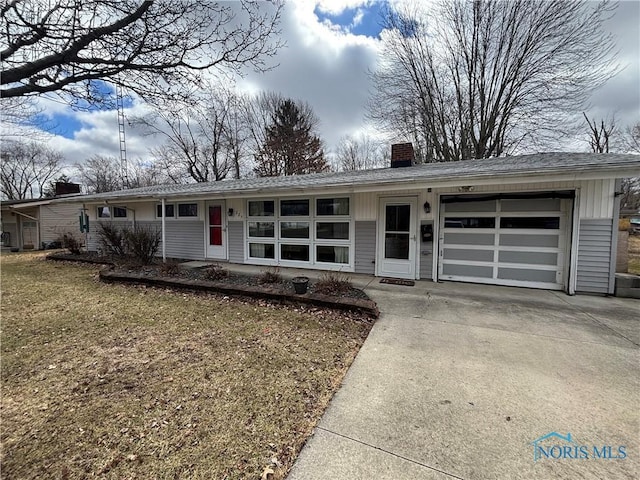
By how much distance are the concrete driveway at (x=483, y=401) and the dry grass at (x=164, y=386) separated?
1.09 feet

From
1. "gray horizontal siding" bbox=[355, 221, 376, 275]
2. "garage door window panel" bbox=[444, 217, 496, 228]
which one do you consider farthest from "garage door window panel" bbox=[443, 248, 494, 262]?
"gray horizontal siding" bbox=[355, 221, 376, 275]

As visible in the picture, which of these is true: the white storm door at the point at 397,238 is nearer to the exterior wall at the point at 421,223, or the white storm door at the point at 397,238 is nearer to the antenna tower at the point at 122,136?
the exterior wall at the point at 421,223

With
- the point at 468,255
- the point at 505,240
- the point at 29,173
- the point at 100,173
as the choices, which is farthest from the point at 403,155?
the point at 29,173

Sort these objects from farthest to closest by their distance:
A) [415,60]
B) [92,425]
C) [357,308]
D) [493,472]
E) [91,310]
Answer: [415,60]
[91,310]
[357,308]
[92,425]
[493,472]

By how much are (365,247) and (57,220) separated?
1920 cm

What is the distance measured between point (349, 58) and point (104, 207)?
12433 millimetres

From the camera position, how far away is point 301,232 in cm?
781

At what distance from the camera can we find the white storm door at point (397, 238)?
21.4 ft

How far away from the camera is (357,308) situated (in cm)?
437

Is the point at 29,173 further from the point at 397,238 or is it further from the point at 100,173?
the point at 397,238

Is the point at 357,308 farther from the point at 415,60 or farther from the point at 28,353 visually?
the point at 415,60

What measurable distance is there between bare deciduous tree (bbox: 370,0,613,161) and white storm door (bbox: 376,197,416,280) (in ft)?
33.0

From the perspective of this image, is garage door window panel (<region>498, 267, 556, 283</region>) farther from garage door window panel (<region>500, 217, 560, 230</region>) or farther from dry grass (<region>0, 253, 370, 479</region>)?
dry grass (<region>0, 253, 370, 479</region>)

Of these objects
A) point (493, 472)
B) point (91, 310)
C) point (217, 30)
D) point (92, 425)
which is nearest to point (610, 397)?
point (493, 472)
